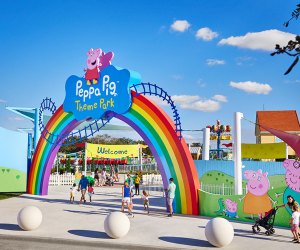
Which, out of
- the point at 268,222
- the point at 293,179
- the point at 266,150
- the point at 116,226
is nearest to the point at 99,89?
the point at 116,226

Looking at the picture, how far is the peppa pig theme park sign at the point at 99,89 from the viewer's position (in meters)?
15.9

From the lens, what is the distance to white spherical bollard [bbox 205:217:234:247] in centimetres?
943

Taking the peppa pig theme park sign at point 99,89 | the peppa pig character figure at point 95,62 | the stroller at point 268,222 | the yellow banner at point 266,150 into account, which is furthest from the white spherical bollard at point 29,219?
the yellow banner at point 266,150

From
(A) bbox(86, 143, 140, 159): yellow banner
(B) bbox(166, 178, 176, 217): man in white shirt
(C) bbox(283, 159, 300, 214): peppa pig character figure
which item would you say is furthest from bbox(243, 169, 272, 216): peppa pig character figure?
(A) bbox(86, 143, 140, 159): yellow banner

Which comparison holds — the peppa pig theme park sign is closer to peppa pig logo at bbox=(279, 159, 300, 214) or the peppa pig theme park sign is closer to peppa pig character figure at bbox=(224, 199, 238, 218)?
peppa pig character figure at bbox=(224, 199, 238, 218)

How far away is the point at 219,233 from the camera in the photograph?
9422mm

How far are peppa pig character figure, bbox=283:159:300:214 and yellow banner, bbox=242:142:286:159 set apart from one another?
13256 millimetres

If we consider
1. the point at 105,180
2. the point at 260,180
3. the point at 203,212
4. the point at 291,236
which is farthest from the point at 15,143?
the point at 291,236

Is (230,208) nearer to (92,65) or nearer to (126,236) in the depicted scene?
(126,236)

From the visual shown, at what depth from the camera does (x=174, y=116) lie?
14.7m

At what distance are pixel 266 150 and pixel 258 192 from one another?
13529mm

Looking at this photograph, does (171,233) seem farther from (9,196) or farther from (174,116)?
(9,196)

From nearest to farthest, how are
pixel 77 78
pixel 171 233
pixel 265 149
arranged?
1. pixel 171 233
2. pixel 77 78
3. pixel 265 149

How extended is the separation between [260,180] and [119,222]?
5011 mm
